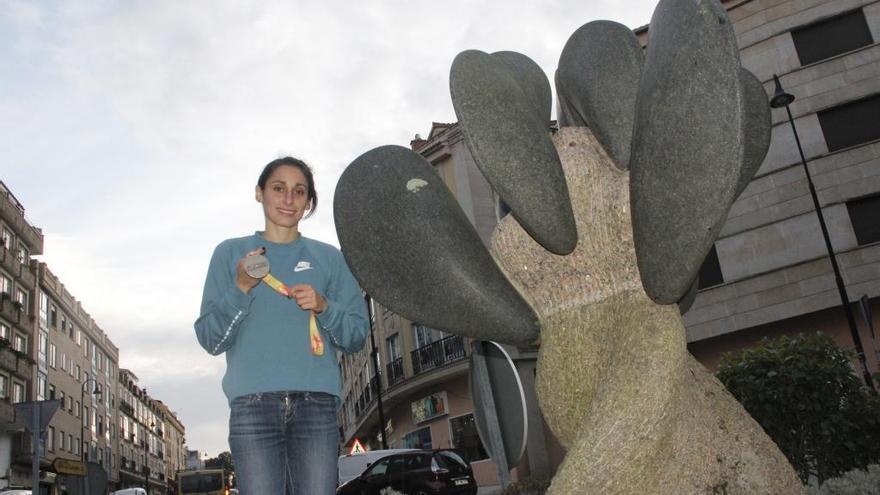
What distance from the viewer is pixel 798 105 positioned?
20.6 m

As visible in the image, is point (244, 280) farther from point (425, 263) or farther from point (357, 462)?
point (357, 462)

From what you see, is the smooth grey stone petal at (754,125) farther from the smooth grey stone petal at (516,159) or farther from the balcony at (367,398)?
the balcony at (367,398)

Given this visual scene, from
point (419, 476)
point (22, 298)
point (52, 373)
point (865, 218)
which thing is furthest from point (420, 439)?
point (52, 373)

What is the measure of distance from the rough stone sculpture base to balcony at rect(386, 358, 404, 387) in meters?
24.2

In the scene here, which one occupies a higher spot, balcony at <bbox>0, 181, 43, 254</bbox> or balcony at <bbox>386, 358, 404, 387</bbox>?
balcony at <bbox>0, 181, 43, 254</bbox>

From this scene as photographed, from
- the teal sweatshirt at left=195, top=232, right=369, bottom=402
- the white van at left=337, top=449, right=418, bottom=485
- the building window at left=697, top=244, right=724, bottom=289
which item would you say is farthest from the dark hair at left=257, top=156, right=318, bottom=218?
the building window at left=697, top=244, right=724, bottom=289

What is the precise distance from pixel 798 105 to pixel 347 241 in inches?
802

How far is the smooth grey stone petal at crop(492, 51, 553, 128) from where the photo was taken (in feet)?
13.0

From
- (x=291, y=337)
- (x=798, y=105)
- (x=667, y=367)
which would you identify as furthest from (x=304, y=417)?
(x=798, y=105)

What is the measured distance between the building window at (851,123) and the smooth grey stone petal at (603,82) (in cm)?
1885

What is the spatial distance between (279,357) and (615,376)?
1320 mm

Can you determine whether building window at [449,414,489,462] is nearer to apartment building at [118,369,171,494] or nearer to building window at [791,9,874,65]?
building window at [791,9,874,65]

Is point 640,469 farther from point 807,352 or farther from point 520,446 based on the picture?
point 807,352

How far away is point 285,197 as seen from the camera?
10.0 feet
